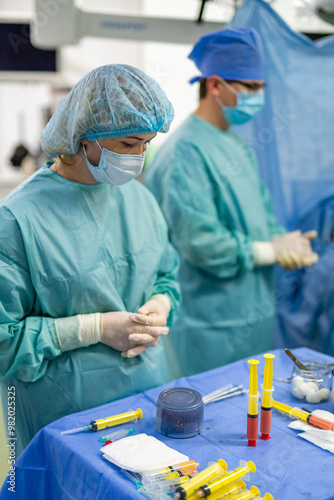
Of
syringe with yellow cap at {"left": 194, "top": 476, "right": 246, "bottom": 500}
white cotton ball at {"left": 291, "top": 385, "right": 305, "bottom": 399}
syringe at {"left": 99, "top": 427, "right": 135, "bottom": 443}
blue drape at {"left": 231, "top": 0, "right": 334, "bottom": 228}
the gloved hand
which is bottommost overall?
the gloved hand

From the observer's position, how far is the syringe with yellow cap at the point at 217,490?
1.04 meters

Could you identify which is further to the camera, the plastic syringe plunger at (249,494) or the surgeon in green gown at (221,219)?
the surgeon in green gown at (221,219)

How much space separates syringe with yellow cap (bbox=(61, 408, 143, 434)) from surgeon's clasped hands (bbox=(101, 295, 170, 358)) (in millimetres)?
182

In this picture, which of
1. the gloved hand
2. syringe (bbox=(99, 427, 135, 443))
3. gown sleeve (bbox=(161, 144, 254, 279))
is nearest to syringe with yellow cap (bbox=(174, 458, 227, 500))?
syringe (bbox=(99, 427, 135, 443))

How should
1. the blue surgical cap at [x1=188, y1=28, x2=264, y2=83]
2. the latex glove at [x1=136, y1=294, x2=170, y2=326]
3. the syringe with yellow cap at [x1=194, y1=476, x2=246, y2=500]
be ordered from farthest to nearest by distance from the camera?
the blue surgical cap at [x1=188, y1=28, x2=264, y2=83] < the latex glove at [x1=136, y1=294, x2=170, y2=326] < the syringe with yellow cap at [x1=194, y1=476, x2=246, y2=500]

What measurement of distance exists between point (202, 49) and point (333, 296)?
4.42ft

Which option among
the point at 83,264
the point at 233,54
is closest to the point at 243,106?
the point at 233,54

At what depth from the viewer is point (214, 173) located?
2.28 meters

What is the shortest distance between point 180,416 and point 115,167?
64 centimetres

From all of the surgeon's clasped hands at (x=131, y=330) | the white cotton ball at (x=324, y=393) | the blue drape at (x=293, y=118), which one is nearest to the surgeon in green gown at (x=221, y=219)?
the blue drape at (x=293, y=118)

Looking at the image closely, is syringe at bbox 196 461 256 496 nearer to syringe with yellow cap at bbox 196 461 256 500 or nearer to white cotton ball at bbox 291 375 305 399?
syringe with yellow cap at bbox 196 461 256 500

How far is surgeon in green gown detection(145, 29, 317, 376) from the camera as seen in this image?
224 cm

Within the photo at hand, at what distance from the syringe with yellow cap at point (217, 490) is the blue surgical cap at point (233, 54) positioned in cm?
166

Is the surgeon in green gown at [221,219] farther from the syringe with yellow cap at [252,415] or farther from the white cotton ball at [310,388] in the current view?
the syringe with yellow cap at [252,415]
